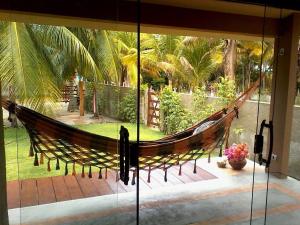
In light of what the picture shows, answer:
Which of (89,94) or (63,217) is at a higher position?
(89,94)

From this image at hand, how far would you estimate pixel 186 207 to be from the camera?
→ 2324 mm

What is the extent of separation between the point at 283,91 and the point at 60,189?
88.0 inches

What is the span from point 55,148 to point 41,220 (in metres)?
0.51

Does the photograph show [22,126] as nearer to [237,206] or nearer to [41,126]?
[41,126]

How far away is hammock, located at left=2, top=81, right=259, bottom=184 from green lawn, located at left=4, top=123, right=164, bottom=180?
0.13ft

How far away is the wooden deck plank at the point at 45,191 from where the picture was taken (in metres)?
2.08

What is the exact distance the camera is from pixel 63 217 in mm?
2068

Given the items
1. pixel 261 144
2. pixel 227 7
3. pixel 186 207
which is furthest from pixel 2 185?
pixel 227 7

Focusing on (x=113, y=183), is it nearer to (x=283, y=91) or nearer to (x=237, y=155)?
(x=237, y=155)

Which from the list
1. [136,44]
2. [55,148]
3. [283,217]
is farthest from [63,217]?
[283,217]

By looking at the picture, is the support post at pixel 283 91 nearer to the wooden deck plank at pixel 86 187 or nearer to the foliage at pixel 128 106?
the foliage at pixel 128 106

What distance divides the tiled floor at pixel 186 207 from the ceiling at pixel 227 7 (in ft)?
4.19

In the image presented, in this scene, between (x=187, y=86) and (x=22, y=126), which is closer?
(x=22, y=126)

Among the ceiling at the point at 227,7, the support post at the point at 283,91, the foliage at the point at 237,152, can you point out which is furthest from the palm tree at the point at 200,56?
the foliage at the point at 237,152
